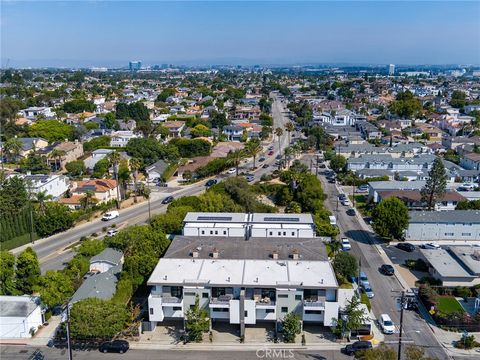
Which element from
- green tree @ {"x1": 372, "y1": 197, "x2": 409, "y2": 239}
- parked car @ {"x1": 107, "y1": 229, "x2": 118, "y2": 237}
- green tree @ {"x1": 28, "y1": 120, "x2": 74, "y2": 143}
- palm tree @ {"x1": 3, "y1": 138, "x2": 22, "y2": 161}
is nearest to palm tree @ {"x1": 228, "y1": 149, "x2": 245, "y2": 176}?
parked car @ {"x1": 107, "y1": 229, "x2": 118, "y2": 237}

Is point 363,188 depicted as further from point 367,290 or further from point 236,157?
point 367,290

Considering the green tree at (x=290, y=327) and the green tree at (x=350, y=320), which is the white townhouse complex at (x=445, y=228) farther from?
the green tree at (x=290, y=327)

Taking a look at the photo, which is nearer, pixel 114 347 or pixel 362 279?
pixel 114 347

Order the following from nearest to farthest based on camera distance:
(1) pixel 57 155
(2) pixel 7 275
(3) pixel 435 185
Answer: (2) pixel 7 275, (3) pixel 435 185, (1) pixel 57 155

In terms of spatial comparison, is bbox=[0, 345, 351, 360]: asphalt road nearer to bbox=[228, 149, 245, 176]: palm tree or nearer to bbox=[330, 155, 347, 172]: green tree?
bbox=[228, 149, 245, 176]: palm tree

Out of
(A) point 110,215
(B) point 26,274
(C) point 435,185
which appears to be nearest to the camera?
(B) point 26,274

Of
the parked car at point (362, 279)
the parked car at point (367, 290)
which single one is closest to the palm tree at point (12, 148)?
the parked car at point (362, 279)

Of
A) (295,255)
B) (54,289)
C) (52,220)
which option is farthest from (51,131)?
(295,255)

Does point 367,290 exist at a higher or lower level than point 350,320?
lower
